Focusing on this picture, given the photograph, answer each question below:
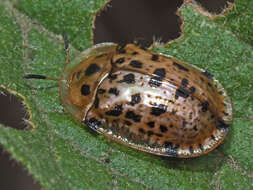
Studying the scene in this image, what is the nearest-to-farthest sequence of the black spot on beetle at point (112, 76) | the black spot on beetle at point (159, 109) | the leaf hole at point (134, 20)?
the black spot on beetle at point (159, 109) < the black spot on beetle at point (112, 76) < the leaf hole at point (134, 20)

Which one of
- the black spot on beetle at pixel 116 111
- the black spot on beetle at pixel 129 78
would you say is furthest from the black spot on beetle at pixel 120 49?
the black spot on beetle at pixel 116 111

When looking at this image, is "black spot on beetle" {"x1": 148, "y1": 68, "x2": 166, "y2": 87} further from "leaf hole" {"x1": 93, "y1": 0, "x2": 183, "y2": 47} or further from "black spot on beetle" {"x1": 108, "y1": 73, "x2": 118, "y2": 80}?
"leaf hole" {"x1": 93, "y1": 0, "x2": 183, "y2": 47}

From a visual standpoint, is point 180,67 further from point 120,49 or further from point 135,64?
point 120,49

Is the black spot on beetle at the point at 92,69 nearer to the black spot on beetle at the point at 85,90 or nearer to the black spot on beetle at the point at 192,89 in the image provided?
the black spot on beetle at the point at 85,90

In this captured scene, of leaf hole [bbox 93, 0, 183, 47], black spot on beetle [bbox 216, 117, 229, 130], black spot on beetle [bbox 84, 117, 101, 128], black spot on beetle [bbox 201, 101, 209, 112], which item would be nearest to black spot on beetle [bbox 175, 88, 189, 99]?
black spot on beetle [bbox 201, 101, 209, 112]

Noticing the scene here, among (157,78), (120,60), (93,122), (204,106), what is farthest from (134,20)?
(204,106)

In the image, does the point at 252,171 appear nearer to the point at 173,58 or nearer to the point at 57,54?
the point at 173,58
